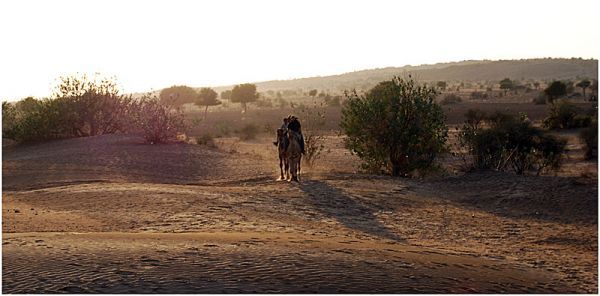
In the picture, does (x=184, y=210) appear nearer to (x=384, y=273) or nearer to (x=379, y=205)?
(x=379, y=205)

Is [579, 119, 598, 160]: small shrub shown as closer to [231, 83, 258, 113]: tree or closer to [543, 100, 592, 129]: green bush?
[543, 100, 592, 129]: green bush

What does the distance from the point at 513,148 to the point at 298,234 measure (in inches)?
776

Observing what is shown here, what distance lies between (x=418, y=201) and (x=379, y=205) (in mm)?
1446

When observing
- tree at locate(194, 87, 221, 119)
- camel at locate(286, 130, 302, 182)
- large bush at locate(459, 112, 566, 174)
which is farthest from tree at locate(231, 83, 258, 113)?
camel at locate(286, 130, 302, 182)

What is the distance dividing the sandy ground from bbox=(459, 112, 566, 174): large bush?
11.4ft

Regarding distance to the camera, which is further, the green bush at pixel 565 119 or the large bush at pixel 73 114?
the green bush at pixel 565 119

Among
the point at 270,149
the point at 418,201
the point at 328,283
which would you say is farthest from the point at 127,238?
the point at 270,149

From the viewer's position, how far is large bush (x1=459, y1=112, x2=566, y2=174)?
25.8 metres

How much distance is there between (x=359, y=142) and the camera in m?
25.6

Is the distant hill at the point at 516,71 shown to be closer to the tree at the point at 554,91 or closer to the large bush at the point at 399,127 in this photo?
the tree at the point at 554,91

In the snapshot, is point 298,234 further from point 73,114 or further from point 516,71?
point 516,71

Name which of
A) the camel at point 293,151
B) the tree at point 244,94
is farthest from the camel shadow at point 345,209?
the tree at point 244,94

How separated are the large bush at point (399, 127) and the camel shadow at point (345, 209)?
536 cm

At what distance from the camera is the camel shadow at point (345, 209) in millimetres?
14002
